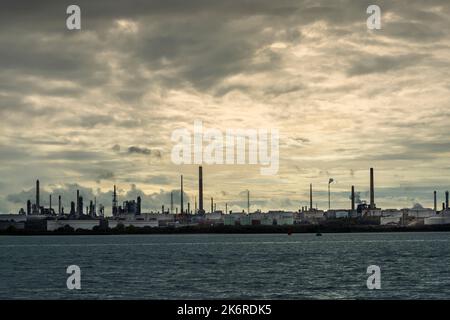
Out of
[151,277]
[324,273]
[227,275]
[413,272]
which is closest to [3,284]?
[151,277]

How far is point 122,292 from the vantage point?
4700cm

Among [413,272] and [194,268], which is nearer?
[413,272]

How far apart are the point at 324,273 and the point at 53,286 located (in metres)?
24.9

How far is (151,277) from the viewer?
58.8m
